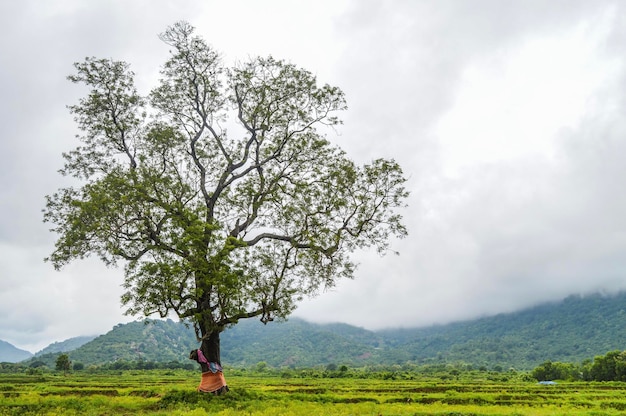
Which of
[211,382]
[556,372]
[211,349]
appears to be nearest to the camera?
[211,382]

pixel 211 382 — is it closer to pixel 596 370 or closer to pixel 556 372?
pixel 596 370

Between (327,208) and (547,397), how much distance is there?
27847mm

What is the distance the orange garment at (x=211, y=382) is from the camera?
21.7 meters

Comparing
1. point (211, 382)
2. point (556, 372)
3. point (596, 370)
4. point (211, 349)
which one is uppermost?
point (211, 349)

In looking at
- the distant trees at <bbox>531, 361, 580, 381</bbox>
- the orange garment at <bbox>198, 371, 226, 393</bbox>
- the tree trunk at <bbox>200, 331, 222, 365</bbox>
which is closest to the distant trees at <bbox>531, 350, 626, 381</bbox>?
the distant trees at <bbox>531, 361, 580, 381</bbox>

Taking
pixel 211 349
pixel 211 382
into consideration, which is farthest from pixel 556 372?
pixel 211 349

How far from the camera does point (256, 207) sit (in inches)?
955

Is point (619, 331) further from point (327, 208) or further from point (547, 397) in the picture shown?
point (327, 208)

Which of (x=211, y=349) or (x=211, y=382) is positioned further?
(x=211, y=349)

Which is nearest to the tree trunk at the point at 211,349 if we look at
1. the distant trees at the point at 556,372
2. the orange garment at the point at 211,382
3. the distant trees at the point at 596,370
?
the orange garment at the point at 211,382

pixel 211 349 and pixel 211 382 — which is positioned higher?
pixel 211 349

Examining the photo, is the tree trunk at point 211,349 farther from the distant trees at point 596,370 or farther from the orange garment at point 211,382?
the distant trees at point 596,370

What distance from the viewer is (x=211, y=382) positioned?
21.9m

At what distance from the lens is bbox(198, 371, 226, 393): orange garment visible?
21719 millimetres
